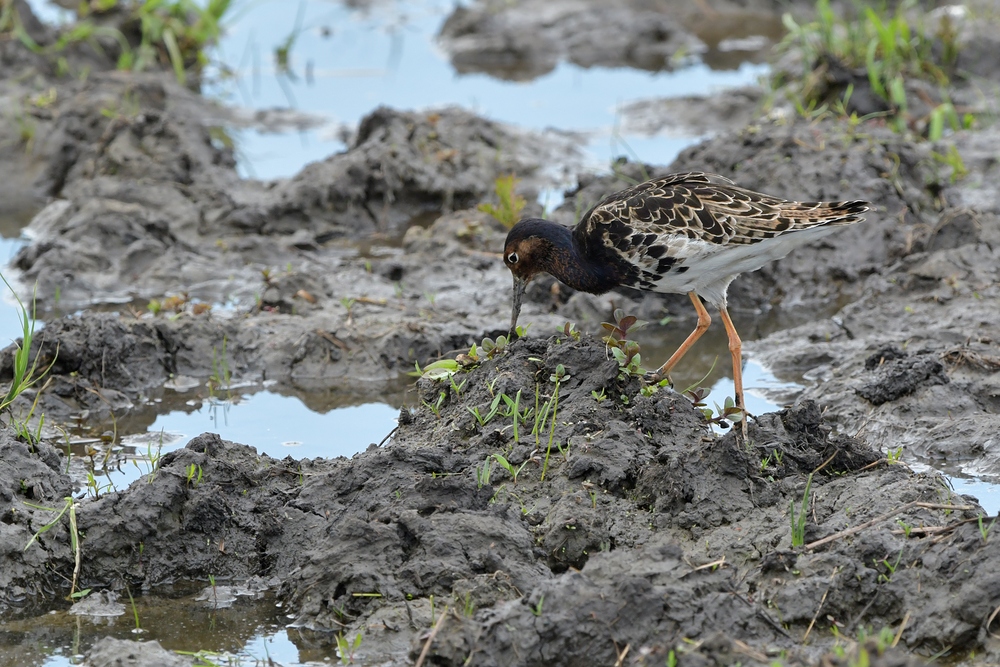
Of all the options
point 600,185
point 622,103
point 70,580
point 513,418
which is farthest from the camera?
point 622,103

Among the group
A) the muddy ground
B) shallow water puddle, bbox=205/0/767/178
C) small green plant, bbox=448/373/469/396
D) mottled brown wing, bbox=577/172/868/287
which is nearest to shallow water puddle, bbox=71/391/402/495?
the muddy ground

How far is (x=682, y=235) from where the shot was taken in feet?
22.5

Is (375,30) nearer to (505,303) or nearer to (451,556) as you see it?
(505,303)

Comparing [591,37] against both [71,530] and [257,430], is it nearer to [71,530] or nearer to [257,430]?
[257,430]

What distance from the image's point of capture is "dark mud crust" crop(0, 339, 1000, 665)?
186 inches

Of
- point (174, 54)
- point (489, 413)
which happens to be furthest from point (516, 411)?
point (174, 54)

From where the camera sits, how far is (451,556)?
5312mm

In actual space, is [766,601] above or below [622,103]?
A: above

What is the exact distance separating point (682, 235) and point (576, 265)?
0.69 metres

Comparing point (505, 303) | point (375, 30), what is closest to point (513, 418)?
point (505, 303)

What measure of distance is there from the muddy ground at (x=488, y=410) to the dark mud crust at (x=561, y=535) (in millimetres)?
14

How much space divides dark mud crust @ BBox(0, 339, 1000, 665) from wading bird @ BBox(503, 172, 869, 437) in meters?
0.82

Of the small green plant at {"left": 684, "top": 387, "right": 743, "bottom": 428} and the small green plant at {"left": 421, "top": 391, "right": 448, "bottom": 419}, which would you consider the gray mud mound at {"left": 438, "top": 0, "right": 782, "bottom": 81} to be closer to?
the small green plant at {"left": 421, "top": 391, "right": 448, "bottom": 419}

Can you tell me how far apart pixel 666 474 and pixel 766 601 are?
0.86 metres
